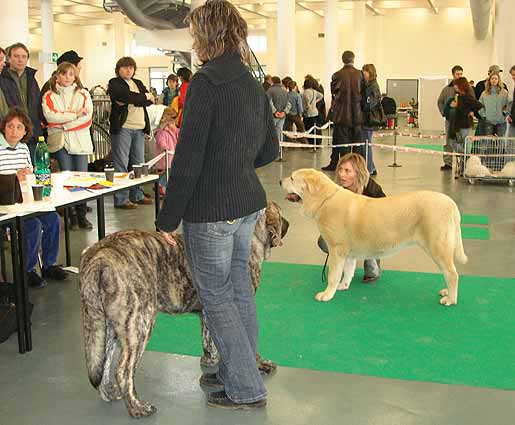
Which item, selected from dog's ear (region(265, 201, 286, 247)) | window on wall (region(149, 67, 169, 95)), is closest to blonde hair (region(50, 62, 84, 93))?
dog's ear (region(265, 201, 286, 247))

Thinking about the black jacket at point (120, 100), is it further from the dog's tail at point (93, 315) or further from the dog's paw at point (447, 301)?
the dog's tail at point (93, 315)

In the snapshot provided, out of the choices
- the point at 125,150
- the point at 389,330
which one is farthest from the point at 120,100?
the point at 389,330

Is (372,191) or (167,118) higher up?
(167,118)

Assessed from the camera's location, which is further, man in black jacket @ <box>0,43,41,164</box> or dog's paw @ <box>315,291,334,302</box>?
man in black jacket @ <box>0,43,41,164</box>

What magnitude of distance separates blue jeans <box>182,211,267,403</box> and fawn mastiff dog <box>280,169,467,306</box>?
161cm

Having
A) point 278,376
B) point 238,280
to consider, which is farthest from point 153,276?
point 278,376

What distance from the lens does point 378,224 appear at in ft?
14.4

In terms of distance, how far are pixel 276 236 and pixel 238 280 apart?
613 millimetres

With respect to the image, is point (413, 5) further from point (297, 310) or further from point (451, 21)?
point (297, 310)

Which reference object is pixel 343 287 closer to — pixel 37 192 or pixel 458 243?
pixel 458 243

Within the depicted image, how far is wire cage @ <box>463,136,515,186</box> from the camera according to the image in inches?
377

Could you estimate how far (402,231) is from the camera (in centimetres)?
438

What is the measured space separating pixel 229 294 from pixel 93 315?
0.58 meters

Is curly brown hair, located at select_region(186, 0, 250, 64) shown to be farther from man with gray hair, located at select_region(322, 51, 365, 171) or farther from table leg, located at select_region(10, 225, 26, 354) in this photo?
man with gray hair, located at select_region(322, 51, 365, 171)
